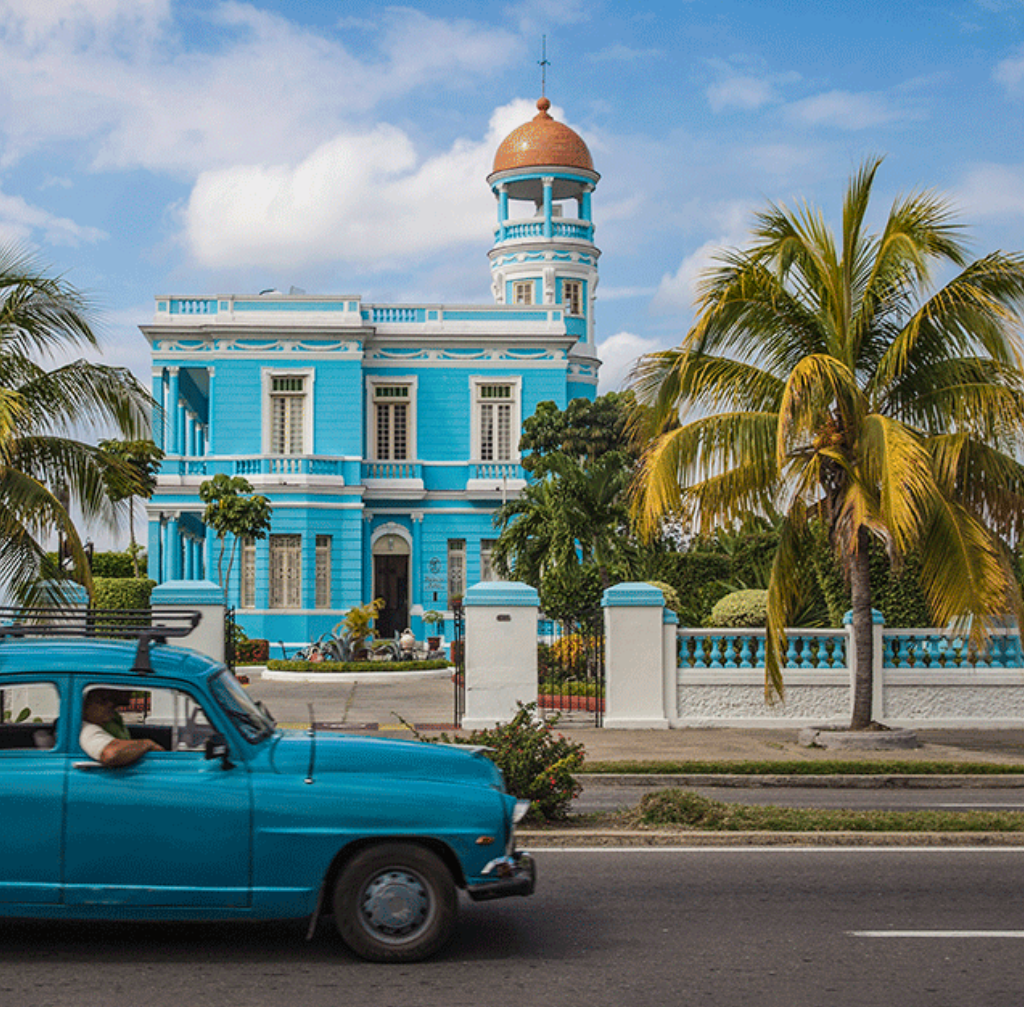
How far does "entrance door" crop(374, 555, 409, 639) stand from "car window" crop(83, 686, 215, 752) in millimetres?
32956

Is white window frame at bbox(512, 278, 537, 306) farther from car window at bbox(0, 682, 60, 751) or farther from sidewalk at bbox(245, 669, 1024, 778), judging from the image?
car window at bbox(0, 682, 60, 751)

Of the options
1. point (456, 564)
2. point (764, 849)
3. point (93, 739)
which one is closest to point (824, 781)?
point (764, 849)

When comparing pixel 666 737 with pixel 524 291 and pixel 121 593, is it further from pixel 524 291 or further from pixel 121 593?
pixel 524 291

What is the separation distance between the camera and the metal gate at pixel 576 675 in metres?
19.1

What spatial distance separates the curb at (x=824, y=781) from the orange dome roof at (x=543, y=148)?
3459cm

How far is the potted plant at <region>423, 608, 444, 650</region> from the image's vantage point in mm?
36375

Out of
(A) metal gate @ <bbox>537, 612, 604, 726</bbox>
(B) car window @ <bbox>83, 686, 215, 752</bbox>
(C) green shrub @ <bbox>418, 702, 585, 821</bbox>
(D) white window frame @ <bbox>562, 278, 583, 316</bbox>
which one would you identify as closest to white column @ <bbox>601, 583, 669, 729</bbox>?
(A) metal gate @ <bbox>537, 612, 604, 726</bbox>

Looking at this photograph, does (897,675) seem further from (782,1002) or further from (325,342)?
(325,342)

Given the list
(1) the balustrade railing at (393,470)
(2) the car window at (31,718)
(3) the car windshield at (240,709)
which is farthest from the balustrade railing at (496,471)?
(2) the car window at (31,718)

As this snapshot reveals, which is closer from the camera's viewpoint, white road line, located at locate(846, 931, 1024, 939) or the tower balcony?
→ white road line, located at locate(846, 931, 1024, 939)

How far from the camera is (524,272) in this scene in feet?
152

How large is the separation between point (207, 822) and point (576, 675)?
54.5 ft

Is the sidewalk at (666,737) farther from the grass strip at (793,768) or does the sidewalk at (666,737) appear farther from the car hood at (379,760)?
the car hood at (379,760)
